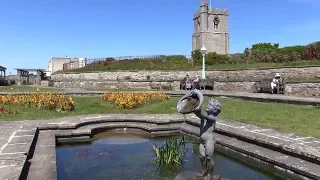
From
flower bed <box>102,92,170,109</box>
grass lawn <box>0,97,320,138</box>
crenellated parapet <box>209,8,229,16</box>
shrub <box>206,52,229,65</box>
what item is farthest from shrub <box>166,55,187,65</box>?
grass lawn <box>0,97,320,138</box>

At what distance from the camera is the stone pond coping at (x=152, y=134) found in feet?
16.8

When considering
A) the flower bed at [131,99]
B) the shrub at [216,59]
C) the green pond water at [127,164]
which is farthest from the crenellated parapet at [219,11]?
the green pond water at [127,164]

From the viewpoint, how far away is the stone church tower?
2179 inches

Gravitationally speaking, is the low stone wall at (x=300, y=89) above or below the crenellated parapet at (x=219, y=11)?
below

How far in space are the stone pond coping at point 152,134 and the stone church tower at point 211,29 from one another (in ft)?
154

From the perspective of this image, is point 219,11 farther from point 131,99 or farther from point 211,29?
point 131,99

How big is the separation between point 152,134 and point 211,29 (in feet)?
162

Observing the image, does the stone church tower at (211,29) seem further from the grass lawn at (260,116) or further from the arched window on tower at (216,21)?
the grass lawn at (260,116)

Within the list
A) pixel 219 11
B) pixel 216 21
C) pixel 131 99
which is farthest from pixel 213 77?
pixel 219 11

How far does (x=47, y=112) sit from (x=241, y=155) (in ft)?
25.6

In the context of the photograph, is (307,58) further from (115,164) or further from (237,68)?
(115,164)

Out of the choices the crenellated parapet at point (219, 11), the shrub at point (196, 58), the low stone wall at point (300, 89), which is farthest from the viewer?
the crenellated parapet at point (219, 11)

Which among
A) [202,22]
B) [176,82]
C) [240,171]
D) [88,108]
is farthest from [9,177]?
[202,22]

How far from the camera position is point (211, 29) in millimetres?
56156
